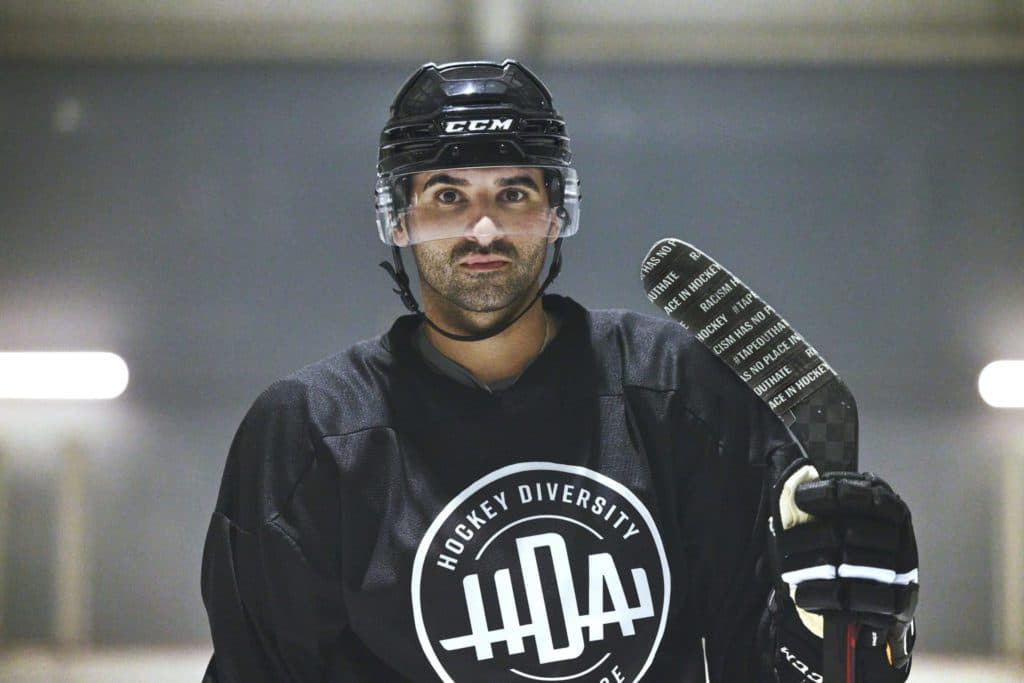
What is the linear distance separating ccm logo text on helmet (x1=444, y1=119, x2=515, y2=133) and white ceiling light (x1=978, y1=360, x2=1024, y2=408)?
6.08 feet

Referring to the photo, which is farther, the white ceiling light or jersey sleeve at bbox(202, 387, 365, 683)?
the white ceiling light

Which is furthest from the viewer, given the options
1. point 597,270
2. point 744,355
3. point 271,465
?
point 597,270

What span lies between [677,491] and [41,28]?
2.19 meters

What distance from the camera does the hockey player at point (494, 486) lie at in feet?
4.92

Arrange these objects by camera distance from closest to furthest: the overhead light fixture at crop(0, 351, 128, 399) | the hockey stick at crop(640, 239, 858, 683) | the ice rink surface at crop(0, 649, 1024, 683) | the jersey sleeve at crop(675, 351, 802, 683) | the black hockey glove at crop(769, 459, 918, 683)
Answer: the black hockey glove at crop(769, 459, 918, 683), the hockey stick at crop(640, 239, 858, 683), the jersey sleeve at crop(675, 351, 802, 683), the ice rink surface at crop(0, 649, 1024, 683), the overhead light fixture at crop(0, 351, 128, 399)

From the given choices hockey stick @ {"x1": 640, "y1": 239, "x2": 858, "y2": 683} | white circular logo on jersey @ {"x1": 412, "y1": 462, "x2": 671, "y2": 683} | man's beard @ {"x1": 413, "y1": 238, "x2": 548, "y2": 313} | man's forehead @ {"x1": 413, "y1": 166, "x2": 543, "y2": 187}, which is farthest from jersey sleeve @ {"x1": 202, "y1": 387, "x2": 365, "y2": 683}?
hockey stick @ {"x1": 640, "y1": 239, "x2": 858, "y2": 683}

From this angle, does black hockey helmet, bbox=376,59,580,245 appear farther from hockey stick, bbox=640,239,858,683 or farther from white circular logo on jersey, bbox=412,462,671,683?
white circular logo on jersey, bbox=412,462,671,683

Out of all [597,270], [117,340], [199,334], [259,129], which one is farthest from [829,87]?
[117,340]

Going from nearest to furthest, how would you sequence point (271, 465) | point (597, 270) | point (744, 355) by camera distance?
point (744, 355)
point (271, 465)
point (597, 270)

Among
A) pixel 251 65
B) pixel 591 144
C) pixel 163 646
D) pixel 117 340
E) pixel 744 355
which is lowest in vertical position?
pixel 163 646

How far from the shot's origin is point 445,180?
5.11 ft

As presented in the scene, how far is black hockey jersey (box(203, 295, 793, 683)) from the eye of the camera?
1500mm

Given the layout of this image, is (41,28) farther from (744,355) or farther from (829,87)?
(744,355)

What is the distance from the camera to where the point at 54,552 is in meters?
3.00
